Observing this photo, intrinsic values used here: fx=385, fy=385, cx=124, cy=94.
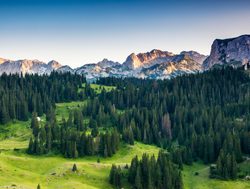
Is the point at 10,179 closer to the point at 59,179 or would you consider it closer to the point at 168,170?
the point at 59,179

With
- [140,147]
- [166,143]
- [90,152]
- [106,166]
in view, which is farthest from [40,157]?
[166,143]

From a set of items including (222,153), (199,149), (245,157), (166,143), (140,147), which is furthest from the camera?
(166,143)

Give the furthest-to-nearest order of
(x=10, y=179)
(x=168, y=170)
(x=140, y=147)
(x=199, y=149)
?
(x=140, y=147) → (x=199, y=149) → (x=168, y=170) → (x=10, y=179)

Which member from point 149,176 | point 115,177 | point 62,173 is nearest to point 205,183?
point 149,176

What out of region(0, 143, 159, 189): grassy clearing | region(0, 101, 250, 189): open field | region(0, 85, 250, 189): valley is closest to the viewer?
region(0, 143, 159, 189): grassy clearing

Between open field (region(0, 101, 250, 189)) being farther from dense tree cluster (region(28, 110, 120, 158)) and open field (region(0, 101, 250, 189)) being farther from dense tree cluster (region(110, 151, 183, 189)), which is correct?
dense tree cluster (region(110, 151, 183, 189))

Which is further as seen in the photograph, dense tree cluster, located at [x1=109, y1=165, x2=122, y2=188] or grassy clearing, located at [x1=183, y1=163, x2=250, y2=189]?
grassy clearing, located at [x1=183, y1=163, x2=250, y2=189]

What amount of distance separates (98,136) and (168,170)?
177 ft

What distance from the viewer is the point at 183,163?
155750 mm

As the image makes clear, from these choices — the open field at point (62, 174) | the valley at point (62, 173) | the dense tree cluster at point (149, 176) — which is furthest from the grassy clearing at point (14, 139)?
the dense tree cluster at point (149, 176)

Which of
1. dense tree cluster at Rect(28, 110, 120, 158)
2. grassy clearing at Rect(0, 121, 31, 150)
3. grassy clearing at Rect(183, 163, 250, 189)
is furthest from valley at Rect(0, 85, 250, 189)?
dense tree cluster at Rect(28, 110, 120, 158)

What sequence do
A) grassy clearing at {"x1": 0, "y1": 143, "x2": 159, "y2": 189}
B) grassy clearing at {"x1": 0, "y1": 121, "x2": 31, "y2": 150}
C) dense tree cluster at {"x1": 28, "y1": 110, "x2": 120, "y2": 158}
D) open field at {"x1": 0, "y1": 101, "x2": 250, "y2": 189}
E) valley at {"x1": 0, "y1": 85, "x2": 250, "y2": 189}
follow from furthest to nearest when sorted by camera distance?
grassy clearing at {"x1": 0, "y1": 121, "x2": 31, "y2": 150}
dense tree cluster at {"x1": 28, "y1": 110, "x2": 120, "y2": 158}
valley at {"x1": 0, "y1": 85, "x2": 250, "y2": 189}
open field at {"x1": 0, "y1": 101, "x2": 250, "y2": 189}
grassy clearing at {"x1": 0, "y1": 143, "x2": 159, "y2": 189}

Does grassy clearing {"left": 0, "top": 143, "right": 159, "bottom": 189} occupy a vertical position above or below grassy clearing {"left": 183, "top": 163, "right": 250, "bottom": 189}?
above

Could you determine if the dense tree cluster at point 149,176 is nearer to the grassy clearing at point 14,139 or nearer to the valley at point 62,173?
the valley at point 62,173
